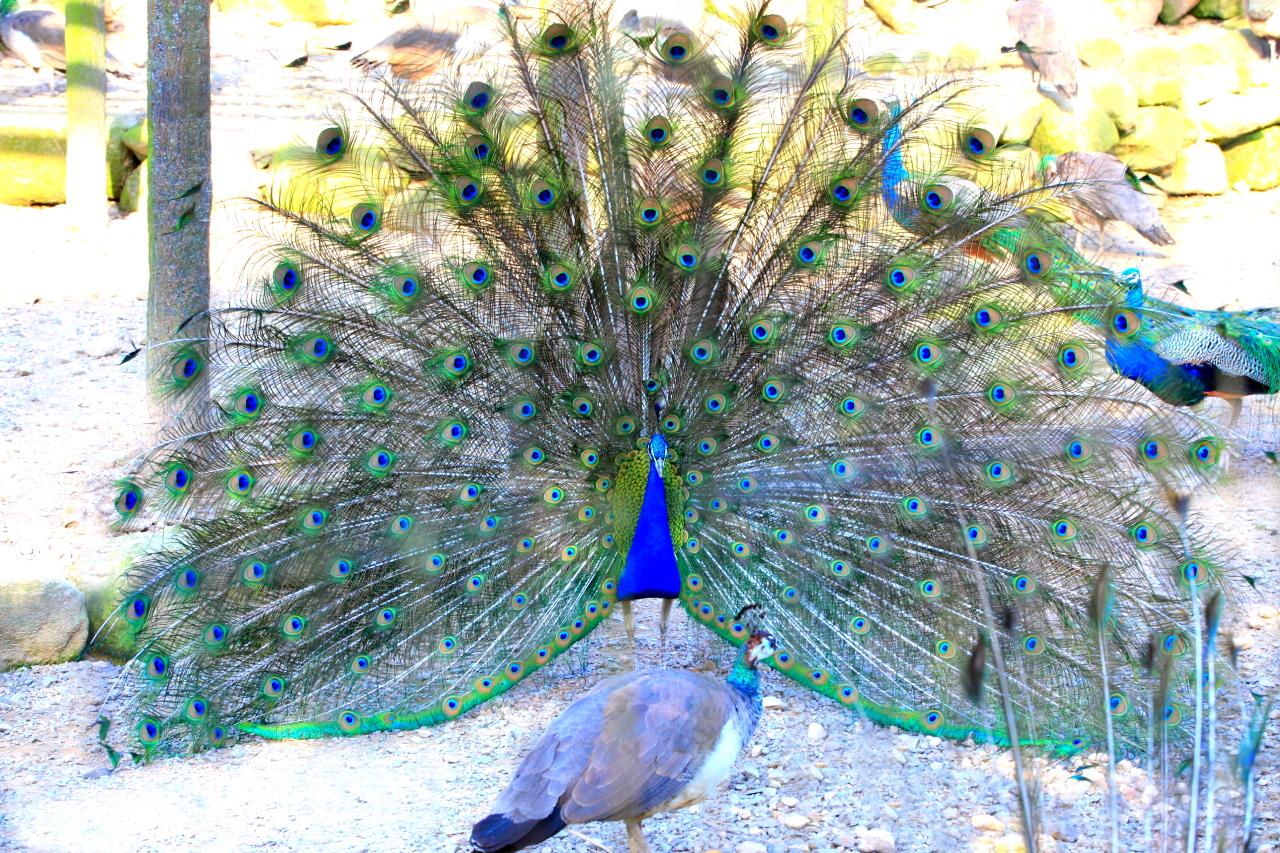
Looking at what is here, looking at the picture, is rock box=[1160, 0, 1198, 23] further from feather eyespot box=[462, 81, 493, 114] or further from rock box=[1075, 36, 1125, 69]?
feather eyespot box=[462, 81, 493, 114]

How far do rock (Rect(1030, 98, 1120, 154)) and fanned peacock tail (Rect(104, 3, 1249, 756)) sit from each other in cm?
745

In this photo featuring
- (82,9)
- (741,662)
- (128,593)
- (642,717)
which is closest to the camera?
(642,717)

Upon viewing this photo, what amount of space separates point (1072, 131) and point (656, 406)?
7.99m

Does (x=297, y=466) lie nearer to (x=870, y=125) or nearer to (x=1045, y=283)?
(x=870, y=125)

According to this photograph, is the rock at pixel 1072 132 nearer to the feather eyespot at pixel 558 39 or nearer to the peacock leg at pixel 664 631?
the peacock leg at pixel 664 631

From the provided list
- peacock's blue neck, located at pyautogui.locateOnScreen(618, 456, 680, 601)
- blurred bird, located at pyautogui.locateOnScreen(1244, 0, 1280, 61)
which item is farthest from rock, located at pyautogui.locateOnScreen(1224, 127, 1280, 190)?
peacock's blue neck, located at pyautogui.locateOnScreen(618, 456, 680, 601)

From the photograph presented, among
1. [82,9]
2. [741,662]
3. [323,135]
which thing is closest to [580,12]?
[323,135]

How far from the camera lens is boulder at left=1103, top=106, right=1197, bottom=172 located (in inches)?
453

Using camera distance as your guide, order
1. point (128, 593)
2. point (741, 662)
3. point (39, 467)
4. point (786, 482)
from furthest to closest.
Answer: point (39, 467)
point (786, 482)
point (128, 593)
point (741, 662)

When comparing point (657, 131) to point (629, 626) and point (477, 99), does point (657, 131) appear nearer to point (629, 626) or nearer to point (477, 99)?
point (477, 99)

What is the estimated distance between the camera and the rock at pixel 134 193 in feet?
32.8

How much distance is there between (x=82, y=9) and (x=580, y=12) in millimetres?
6503

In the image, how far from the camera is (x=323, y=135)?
13.3ft

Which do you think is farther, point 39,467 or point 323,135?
point 39,467
